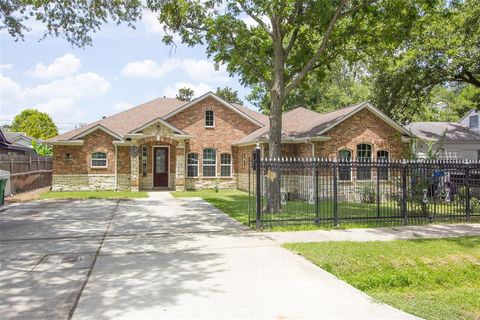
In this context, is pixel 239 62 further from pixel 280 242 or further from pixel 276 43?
pixel 280 242

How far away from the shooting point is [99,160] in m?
25.7

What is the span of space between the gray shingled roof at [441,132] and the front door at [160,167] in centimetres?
1713

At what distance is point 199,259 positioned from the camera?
8016mm

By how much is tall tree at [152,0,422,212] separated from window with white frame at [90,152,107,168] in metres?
11.8

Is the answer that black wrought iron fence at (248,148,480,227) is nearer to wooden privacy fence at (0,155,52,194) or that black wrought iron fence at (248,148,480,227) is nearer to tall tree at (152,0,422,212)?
tall tree at (152,0,422,212)

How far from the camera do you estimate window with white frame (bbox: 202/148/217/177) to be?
2739 cm

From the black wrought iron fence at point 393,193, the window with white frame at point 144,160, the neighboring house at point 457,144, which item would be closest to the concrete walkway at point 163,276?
the black wrought iron fence at point 393,193

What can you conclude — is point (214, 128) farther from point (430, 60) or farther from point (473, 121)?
point (473, 121)

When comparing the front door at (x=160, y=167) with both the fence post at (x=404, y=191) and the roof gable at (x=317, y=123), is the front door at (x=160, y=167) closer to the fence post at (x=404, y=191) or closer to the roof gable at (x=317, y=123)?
the roof gable at (x=317, y=123)

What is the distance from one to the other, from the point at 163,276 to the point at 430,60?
74.9 feet

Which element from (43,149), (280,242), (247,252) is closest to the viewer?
(247,252)

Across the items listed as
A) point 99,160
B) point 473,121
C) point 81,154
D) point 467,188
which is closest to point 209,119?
point 99,160

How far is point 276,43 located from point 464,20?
12.9 meters

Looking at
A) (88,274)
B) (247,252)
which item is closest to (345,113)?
(247,252)
